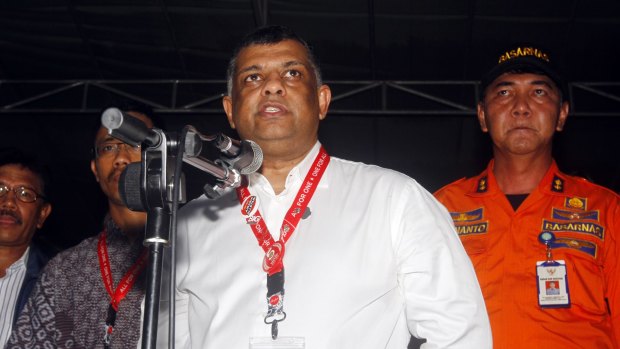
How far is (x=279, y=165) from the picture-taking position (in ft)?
9.12

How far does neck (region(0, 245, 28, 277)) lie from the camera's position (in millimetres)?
4145

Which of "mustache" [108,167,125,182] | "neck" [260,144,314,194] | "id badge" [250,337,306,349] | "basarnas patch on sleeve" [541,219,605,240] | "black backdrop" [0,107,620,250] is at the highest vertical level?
"black backdrop" [0,107,620,250]

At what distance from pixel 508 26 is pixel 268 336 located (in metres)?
5.12

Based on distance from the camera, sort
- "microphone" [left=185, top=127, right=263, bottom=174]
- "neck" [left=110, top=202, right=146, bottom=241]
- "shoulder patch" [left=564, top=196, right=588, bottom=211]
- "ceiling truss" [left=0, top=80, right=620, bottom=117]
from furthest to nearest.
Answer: "ceiling truss" [left=0, top=80, right=620, bottom=117]
"neck" [left=110, top=202, right=146, bottom=241]
"shoulder patch" [left=564, top=196, right=588, bottom=211]
"microphone" [left=185, top=127, right=263, bottom=174]

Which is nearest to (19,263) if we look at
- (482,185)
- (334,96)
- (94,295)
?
(94,295)

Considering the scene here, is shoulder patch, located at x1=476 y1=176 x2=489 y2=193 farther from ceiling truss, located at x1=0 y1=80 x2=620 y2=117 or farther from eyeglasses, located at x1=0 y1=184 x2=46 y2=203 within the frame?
ceiling truss, located at x1=0 y1=80 x2=620 y2=117

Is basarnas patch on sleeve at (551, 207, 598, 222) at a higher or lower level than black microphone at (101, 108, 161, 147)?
higher

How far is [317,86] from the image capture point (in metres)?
2.92

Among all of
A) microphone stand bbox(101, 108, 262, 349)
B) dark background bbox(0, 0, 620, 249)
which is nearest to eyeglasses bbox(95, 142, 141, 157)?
microphone stand bbox(101, 108, 262, 349)

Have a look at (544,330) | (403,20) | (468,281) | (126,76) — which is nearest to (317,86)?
(468,281)

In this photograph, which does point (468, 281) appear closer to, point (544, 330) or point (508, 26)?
point (544, 330)

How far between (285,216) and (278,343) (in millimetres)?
434

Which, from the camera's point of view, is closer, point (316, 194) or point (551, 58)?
point (316, 194)

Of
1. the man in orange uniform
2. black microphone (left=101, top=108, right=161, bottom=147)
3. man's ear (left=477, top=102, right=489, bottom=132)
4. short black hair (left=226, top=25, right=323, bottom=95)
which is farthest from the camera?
man's ear (left=477, top=102, right=489, bottom=132)
